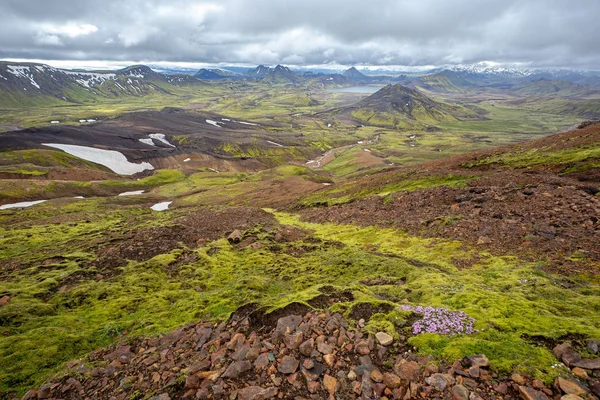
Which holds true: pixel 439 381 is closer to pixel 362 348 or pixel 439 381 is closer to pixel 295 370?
pixel 362 348

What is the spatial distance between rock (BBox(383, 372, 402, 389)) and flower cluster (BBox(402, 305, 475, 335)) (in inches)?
96.7

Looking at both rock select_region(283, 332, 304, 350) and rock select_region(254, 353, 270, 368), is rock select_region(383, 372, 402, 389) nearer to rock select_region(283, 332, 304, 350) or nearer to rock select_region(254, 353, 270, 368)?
rock select_region(283, 332, 304, 350)

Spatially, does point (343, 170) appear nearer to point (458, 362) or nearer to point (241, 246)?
point (241, 246)

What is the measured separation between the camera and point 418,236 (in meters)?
26.9

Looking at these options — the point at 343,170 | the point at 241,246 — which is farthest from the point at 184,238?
the point at 343,170

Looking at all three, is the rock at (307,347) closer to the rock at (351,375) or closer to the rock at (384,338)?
the rock at (351,375)

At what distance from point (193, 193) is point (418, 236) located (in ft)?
274

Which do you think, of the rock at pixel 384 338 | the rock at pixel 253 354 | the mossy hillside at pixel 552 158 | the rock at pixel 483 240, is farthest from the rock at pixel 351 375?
the mossy hillside at pixel 552 158

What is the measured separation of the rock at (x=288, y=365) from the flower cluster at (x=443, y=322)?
14.7 feet

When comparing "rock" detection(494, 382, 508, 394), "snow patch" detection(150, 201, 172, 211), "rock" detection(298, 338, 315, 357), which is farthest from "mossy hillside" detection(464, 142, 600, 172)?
"snow patch" detection(150, 201, 172, 211)

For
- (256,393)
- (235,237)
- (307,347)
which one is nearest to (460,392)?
(307,347)

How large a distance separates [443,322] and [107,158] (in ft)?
568

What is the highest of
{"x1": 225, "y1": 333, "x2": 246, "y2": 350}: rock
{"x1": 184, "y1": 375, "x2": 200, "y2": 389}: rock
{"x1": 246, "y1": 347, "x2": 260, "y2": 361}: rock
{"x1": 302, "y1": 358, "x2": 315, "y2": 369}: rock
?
{"x1": 302, "y1": 358, "x2": 315, "y2": 369}: rock

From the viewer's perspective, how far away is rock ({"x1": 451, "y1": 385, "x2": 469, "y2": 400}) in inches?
295
